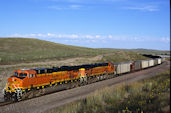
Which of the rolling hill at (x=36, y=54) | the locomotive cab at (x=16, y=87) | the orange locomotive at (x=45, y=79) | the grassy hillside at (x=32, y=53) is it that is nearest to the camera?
the locomotive cab at (x=16, y=87)

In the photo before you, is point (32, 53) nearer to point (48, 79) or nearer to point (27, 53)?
point (27, 53)

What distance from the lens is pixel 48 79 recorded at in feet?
61.8

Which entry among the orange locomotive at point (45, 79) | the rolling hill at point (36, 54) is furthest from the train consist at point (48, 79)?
the rolling hill at point (36, 54)

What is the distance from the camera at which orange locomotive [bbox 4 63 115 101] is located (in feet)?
51.9

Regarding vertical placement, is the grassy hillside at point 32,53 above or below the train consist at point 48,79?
above

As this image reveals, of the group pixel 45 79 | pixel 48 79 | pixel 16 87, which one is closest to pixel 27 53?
pixel 48 79

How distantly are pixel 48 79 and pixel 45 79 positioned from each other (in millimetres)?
444

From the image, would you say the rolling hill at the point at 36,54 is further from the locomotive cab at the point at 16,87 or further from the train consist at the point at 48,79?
the locomotive cab at the point at 16,87

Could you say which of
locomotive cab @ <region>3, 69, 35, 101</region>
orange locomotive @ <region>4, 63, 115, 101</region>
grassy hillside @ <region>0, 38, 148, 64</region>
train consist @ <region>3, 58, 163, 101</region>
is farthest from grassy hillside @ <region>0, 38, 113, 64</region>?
locomotive cab @ <region>3, 69, 35, 101</region>

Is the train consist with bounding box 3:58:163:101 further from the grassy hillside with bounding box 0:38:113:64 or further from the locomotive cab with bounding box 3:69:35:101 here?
the grassy hillside with bounding box 0:38:113:64

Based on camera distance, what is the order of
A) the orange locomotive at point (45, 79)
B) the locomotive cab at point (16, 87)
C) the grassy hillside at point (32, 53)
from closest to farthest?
the locomotive cab at point (16, 87), the orange locomotive at point (45, 79), the grassy hillside at point (32, 53)

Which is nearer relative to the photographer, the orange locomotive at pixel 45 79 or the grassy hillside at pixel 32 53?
the orange locomotive at pixel 45 79

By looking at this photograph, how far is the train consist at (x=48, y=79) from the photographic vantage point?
51.9ft

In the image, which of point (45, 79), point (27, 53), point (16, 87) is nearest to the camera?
point (16, 87)
